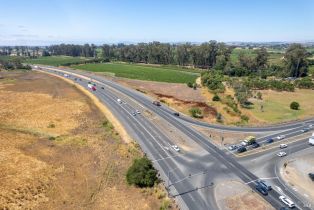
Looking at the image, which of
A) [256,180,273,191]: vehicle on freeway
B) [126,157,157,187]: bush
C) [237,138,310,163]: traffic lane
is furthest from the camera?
[237,138,310,163]: traffic lane

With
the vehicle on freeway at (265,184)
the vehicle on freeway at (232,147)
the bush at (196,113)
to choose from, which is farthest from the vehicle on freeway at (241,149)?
the bush at (196,113)

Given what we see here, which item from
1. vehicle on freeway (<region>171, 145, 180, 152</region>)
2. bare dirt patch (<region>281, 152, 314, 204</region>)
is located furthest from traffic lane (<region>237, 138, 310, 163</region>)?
vehicle on freeway (<region>171, 145, 180, 152</region>)

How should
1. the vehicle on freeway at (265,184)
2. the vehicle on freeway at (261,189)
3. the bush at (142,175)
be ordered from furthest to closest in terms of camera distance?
the vehicle on freeway at (265,184), the bush at (142,175), the vehicle on freeway at (261,189)

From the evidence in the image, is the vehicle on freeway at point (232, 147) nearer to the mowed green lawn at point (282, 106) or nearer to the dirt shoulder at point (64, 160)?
the dirt shoulder at point (64, 160)

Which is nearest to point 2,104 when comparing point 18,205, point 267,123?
point 18,205

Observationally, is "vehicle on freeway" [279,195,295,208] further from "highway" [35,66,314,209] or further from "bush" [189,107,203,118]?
"bush" [189,107,203,118]

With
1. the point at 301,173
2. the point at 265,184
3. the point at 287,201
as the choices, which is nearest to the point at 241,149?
the point at 301,173

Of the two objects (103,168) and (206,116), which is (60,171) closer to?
(103,168)
